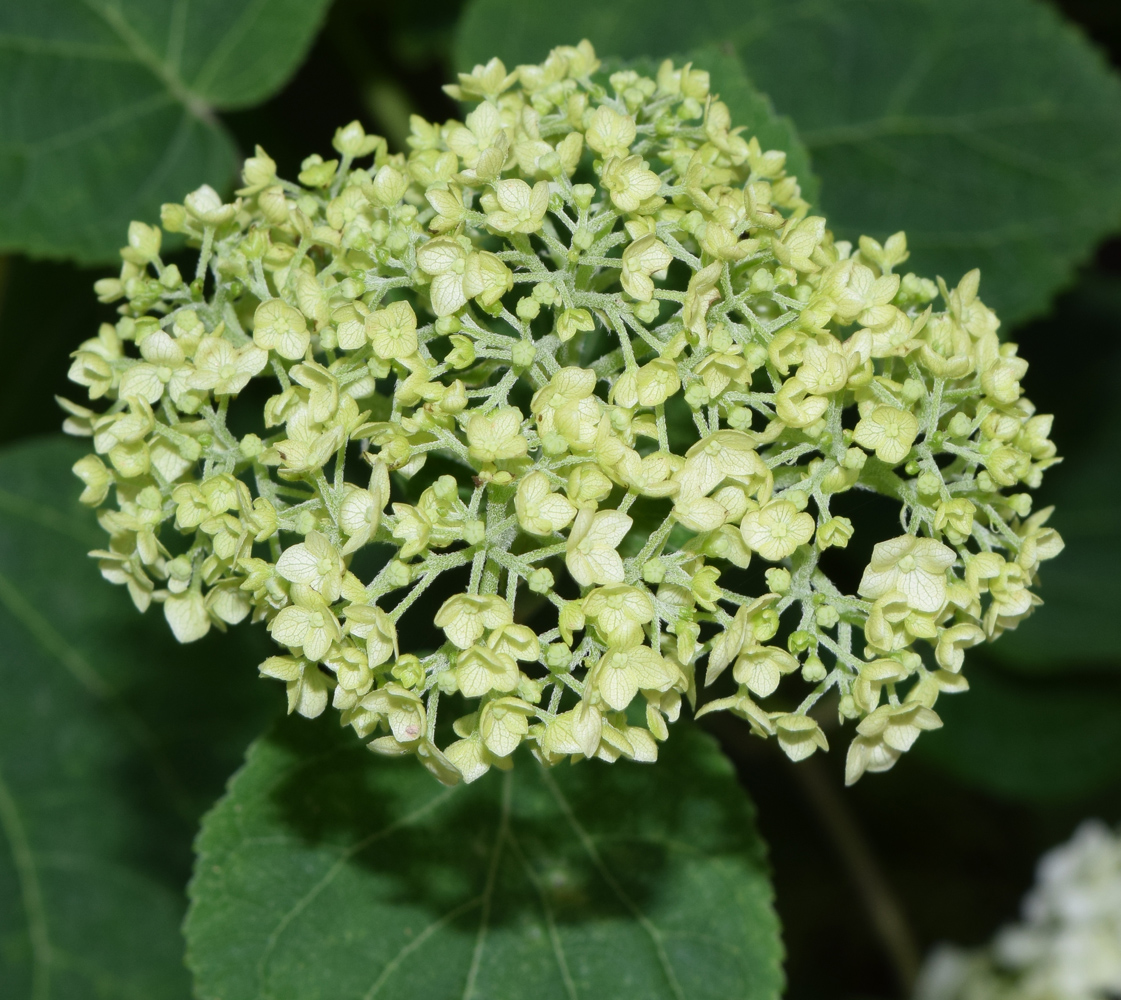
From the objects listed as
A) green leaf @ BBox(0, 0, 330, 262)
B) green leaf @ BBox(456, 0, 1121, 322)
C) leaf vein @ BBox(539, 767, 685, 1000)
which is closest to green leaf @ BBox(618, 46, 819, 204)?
green leaf @ BBox(456, 0, 1121, 322)

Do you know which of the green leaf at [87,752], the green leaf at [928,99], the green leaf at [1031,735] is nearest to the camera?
the green leaf at [928,99]

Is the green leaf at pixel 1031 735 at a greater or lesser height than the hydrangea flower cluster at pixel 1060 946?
greater

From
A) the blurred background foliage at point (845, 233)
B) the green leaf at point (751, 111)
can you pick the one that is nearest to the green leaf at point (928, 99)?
the blurred background foliage at point (845, 233)

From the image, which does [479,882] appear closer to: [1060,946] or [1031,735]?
[1060,946]

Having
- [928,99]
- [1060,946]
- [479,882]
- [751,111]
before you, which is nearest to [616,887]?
[479,882]

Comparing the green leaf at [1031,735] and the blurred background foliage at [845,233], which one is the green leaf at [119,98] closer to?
the blurred background foliage at [845,233]

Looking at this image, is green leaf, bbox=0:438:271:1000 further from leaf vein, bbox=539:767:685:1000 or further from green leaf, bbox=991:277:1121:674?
green leaf, bbox=991:277:1121:674

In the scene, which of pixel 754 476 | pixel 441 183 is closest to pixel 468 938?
pixel 754 476
